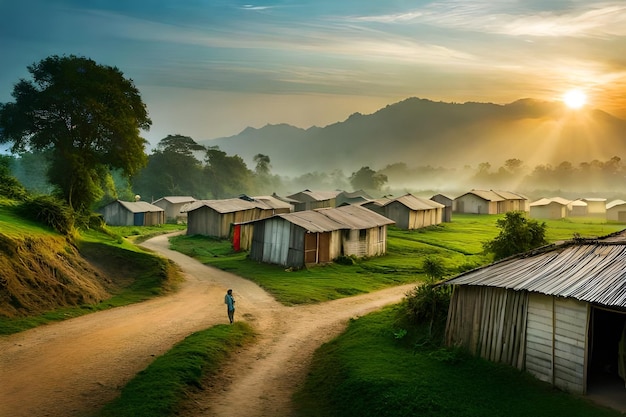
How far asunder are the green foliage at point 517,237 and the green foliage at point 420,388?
1507 cm

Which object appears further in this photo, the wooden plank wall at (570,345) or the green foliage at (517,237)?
the green foliage at (517,237)

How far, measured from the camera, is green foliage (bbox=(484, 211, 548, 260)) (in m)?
33.7

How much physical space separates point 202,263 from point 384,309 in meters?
20.7

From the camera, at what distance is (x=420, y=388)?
54.7 feet

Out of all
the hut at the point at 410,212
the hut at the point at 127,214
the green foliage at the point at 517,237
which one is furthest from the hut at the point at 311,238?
the hut at the point at 127,214

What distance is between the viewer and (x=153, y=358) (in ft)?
66.8

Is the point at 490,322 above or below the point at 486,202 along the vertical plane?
below

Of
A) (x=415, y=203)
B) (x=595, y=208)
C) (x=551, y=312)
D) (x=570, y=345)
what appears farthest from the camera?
(x=595, y=208)

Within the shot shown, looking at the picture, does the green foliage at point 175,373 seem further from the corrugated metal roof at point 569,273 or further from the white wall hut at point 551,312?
the corrugated metal roof at point 569,273

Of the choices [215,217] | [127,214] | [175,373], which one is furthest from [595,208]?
[175,373]

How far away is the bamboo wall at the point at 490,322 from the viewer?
18.0 metres

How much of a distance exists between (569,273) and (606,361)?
11.5ft

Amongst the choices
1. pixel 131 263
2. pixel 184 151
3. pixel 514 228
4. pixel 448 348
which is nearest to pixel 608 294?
pixel 448 348

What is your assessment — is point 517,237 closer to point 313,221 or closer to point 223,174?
point 313,221
